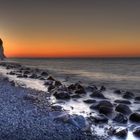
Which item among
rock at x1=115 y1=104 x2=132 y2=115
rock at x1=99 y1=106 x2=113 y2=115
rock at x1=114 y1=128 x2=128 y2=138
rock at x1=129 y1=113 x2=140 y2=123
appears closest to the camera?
rock at x1=114 y1=128 x2=128 y2=138

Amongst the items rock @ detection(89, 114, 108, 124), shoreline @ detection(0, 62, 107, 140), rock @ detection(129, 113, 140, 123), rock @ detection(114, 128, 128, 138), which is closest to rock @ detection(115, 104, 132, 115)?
rock @ detection(129, 113, 140, 123)

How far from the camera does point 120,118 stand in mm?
21000

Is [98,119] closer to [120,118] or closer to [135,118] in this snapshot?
[120,118]

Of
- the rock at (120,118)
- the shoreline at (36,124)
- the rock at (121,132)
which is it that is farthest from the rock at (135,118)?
the shoreline at (36,124)

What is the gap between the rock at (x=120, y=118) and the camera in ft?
68.0

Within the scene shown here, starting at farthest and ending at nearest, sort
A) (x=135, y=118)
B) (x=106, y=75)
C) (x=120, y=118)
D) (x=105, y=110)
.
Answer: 1. (x=106, y=75)
2. (x=105, y=110)
3. (x=135, y=118)
4. (x=120, y=118)

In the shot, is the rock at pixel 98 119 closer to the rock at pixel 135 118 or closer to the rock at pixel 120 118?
the rock at pixel 120 118

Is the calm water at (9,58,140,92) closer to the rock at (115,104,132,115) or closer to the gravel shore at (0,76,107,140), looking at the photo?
the rock at (115,104,132,115)

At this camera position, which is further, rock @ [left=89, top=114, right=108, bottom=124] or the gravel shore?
rock @ [left=89, top=114, right=108, bottom=124]

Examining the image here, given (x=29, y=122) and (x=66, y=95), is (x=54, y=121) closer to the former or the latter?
(x=29, y=122)

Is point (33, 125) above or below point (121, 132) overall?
above

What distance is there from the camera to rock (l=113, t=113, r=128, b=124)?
2072 cm

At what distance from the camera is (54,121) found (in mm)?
18375

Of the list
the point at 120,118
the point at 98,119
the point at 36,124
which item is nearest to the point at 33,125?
the point at 36,124
